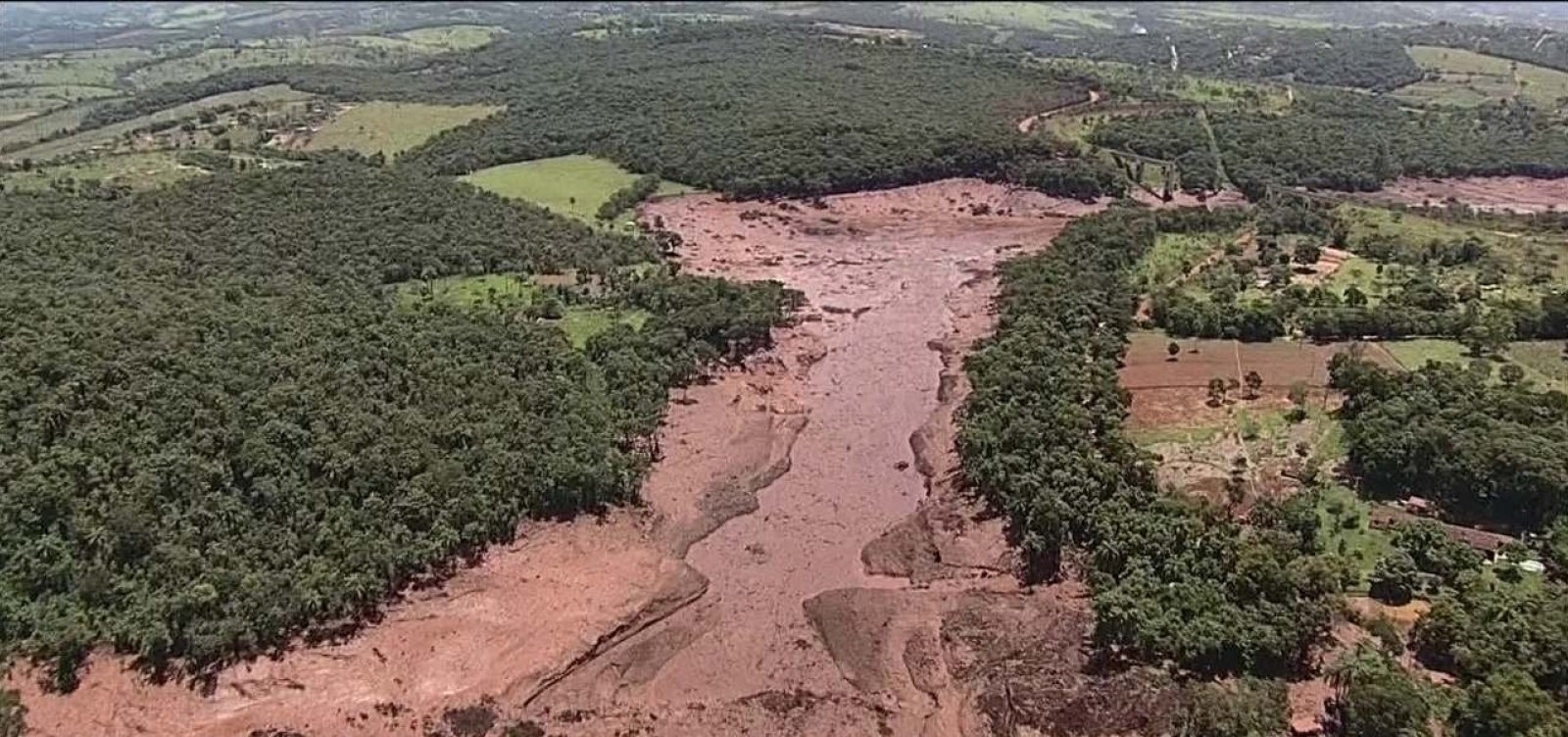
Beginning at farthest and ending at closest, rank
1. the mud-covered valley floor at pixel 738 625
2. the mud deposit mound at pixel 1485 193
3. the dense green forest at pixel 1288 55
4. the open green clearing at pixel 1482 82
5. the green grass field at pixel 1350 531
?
the dense green forest at pixel 1288 55, the open green clearing at pixel 1482 82, the mud deposit mound at pixel 1485 193, the green grass field at pixel 1350 531, the mud-covered valley floor at pixel 738 625

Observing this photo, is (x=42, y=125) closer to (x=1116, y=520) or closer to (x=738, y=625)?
(x=738, y=625)

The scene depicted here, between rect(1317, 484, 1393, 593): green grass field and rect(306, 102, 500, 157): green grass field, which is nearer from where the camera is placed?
rect(1317, 484, 1393, 593): green grass field

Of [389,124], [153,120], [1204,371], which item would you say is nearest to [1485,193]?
[1204,371]

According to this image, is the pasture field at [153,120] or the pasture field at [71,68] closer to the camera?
the pasture field at [153,120]

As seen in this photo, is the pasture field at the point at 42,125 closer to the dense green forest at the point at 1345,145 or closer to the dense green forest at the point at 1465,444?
the dense green forest at the point at 1345,145

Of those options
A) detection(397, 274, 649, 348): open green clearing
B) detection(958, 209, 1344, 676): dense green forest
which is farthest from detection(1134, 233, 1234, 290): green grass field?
detection(397, 274, 649, 348): open green clearing

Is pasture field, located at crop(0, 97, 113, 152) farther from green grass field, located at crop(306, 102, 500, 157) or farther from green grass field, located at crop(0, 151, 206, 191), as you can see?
green grass field, located at crop(306, 102, 500, 157)

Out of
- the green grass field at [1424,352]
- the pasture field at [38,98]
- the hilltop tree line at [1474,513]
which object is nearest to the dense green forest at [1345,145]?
the green grass field at [1424,352]

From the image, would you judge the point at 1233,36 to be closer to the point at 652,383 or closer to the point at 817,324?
the point at 817,324
